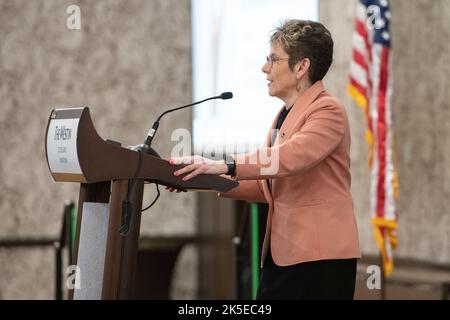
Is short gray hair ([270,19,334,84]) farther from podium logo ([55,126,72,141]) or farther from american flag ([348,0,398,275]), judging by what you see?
american flag ([348,0,398,275])

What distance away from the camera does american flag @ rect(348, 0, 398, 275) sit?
201 inches

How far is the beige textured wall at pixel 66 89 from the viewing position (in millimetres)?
6309

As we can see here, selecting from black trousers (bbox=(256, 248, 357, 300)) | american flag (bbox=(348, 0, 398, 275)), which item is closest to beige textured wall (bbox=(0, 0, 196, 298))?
american flag (bbox=(348, 0, 398, 275))

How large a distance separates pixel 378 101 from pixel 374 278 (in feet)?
3.69

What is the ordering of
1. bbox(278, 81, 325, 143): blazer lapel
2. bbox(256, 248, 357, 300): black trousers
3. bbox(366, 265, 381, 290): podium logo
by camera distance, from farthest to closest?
bbox(366, 265, 381, 290): podium logo < bbox(278, 81, 325, 143): blazer lapel < bbox(256, 248, 357, 300): black trousers

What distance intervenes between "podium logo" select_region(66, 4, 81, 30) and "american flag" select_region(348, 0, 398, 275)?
2.29 m

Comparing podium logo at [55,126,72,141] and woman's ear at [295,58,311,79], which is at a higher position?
woman's ear at [295,58,311,79]

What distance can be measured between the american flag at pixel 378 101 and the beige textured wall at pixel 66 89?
1.93m

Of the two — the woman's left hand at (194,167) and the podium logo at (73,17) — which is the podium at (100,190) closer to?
the woman's left hand at (194,167)

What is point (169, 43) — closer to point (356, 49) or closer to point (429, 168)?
point (356, 49)

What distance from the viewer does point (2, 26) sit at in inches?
248

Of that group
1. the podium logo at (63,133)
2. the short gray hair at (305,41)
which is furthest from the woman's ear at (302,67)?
the podium logo at (63,133)
